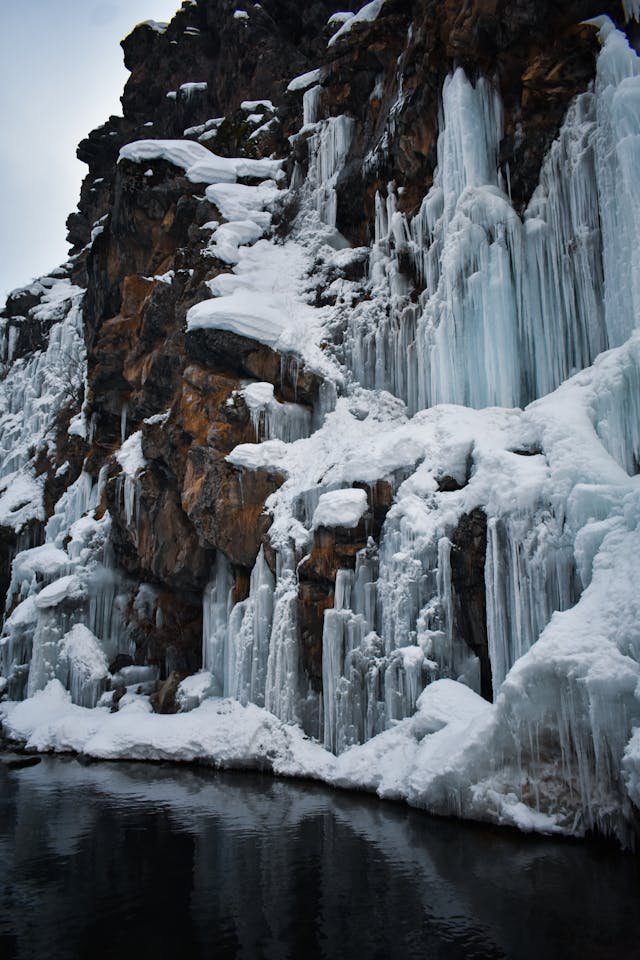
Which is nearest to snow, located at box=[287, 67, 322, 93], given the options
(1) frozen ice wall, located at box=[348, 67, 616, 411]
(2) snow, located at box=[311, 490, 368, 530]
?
(1) frozen ice wall, located at box=[348, 67, 616, 411]

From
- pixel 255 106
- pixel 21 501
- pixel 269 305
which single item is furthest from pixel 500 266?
pixel 21 501

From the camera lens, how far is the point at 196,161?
28.1m

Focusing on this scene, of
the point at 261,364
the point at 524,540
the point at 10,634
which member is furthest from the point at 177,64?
the point at 524,540

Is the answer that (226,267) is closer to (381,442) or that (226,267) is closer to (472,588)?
(381,442)

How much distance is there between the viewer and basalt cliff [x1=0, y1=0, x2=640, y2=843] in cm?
1155

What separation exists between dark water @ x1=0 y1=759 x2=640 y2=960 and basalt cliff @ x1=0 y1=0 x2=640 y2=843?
3.59 ft

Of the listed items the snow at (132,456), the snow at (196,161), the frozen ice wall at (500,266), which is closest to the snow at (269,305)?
the frozen ice wall at (500,266)

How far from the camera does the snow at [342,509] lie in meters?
15.7

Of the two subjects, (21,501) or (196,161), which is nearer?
(196,161)

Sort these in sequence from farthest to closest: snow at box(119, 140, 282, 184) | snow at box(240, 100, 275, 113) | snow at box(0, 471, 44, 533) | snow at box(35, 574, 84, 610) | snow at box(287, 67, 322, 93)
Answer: snow at box(0, 471, 44, 533) → snow at box(240, 100, 275, 113) → snow at box(287, 67, 322, 93) → snow at box(119, 140, 282, 184) → snow at box(35, 574, 84, 610)

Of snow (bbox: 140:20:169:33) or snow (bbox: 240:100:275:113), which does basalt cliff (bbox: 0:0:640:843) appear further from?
snow (bbox: 140:20:169:33)

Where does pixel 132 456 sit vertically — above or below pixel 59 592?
above

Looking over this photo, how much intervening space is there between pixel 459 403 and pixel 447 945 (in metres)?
12.8

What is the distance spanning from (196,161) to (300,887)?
26192mm
